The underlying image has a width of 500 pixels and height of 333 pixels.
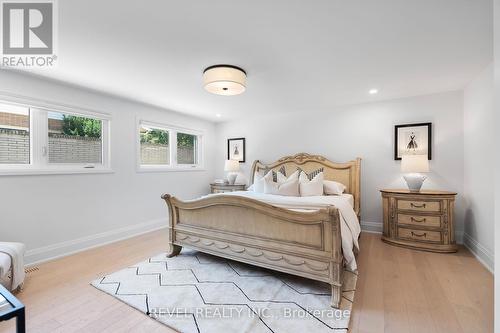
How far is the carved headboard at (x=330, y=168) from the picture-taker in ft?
12.4

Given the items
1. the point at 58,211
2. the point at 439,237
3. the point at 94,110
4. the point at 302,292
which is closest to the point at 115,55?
the point at 94,110

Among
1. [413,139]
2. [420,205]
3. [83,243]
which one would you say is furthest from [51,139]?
[413,139]

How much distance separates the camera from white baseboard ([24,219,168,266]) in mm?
2705

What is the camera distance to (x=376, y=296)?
6.59ft

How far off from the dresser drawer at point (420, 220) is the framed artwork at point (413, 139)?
942 millimetres

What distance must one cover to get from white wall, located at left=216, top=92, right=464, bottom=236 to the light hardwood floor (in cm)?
108

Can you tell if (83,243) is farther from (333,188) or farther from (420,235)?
(420,235)

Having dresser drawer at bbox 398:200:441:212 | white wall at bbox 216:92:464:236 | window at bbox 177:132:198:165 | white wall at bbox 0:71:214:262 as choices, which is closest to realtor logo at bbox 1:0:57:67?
white wall at bbox 0:71:214:262

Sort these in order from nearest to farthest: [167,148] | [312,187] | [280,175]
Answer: [312,187]
[280,175]
[167,148]

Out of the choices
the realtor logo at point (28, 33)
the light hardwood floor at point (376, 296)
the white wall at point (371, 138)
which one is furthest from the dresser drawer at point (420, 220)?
the realtor logo at point (28, 33)

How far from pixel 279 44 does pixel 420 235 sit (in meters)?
3.06

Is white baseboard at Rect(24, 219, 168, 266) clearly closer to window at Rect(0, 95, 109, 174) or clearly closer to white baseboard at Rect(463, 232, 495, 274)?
window at Rect(0, 95, 109, 174)

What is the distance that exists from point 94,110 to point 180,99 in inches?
47.3

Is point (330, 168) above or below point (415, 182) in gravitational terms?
above
